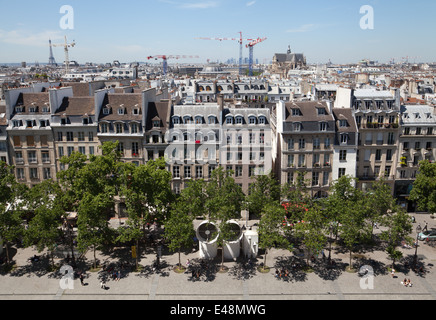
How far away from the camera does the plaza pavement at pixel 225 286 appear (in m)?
46.0

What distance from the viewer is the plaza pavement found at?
45969 millimetres

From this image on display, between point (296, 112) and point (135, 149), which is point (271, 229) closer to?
point (296, 112)

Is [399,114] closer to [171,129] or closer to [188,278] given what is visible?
[171,129]

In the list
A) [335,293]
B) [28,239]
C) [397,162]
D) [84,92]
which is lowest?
[335,293]

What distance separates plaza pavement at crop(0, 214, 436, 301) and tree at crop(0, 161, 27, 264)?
5.66 meters

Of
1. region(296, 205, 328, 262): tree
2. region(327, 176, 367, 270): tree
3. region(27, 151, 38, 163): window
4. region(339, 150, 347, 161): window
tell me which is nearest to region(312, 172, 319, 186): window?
region(339, 150, 347, 161): window

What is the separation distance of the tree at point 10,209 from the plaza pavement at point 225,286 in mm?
5655

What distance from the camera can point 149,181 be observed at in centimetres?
5216

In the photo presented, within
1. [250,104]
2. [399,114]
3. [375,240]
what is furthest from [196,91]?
[375,240]

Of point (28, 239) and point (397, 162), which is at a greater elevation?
point (397, 162)

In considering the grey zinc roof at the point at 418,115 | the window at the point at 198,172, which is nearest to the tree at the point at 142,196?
the window at the point at 198,172

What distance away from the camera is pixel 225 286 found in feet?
158

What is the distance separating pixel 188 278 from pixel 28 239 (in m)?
21.3

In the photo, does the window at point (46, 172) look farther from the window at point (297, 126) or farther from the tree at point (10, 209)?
the window at point (297, 126)
